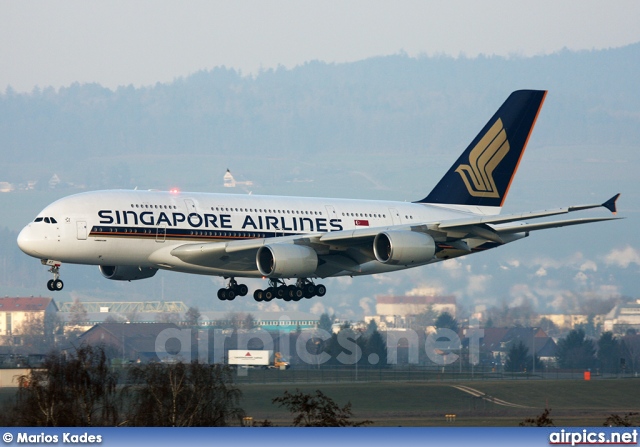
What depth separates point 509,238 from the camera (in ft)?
183

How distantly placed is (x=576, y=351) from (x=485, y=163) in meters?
30.7

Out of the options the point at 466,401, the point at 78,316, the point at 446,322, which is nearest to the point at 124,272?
the point at 466,401

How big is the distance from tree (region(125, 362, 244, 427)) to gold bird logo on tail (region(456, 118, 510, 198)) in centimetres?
2455

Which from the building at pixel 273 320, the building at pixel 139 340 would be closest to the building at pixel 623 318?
the building at pixel 273 320

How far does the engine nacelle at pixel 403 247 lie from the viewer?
168ft

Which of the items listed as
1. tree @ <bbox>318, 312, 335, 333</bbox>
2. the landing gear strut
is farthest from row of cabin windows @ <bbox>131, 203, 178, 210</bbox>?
tree @ <bbox>318, 312, 335, 333</bbox>

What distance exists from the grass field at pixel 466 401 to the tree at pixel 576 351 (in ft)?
48.1

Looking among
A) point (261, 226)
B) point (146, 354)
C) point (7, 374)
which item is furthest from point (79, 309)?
point (261, 226)

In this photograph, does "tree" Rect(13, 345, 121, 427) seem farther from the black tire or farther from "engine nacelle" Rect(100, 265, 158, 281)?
the black tire

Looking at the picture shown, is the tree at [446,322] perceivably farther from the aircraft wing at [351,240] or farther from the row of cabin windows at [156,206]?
the row of cabin windows at [156,206]

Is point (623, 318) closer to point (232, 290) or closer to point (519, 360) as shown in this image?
point (519, 360)

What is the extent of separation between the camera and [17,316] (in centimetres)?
9444

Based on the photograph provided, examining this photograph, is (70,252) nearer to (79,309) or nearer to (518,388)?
(518,388)

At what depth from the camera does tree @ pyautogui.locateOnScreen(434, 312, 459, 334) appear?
9431 cm
